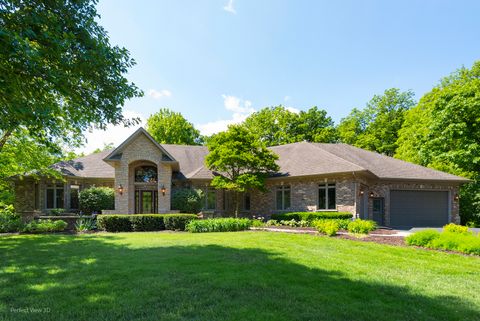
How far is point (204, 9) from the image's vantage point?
11906mm

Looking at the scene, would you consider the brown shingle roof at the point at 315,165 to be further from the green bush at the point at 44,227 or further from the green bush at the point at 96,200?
the green bush at the point at 44,227

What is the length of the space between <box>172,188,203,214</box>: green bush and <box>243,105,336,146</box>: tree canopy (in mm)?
23690

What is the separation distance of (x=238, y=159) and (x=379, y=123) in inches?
1152

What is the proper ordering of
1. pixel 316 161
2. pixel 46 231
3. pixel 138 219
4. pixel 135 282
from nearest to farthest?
pixel 135 282, pixel 46 231, pixel 138 219, pixel 316 161

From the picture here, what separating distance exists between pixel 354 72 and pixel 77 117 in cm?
1556

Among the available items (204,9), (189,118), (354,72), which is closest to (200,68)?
(204,9)

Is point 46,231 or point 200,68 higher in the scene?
point 200,68

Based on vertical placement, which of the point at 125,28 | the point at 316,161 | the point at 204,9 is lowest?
the point at 316,161

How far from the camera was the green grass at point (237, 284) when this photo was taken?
461 centimetres

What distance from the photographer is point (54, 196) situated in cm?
2225

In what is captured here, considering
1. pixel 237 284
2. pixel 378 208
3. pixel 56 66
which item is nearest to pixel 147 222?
pixel 56 66

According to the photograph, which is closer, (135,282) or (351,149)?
(135,282)

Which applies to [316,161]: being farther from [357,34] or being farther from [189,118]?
[189,118]

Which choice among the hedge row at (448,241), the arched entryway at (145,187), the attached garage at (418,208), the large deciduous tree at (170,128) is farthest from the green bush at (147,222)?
the large deciduous tree at (170,128)
